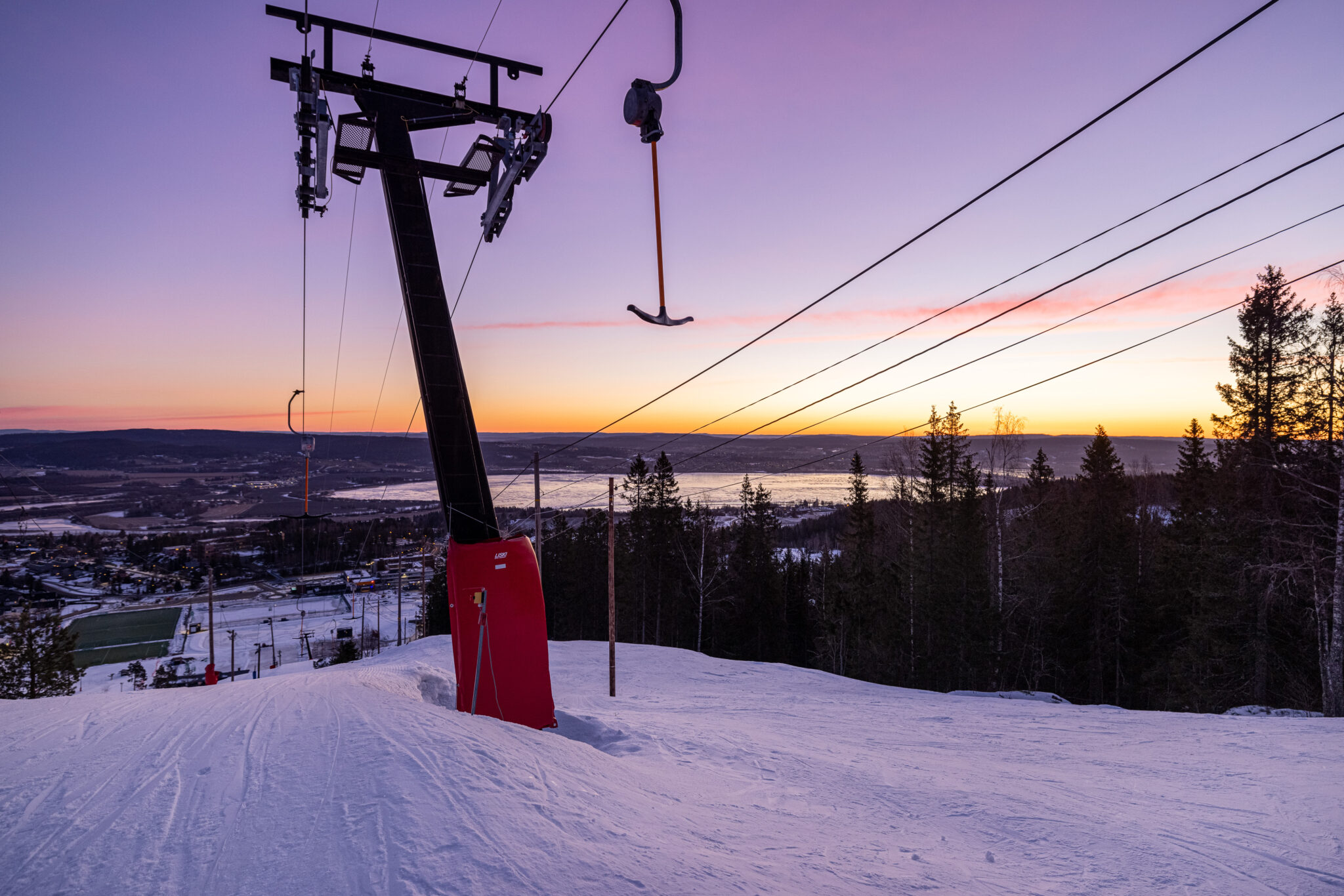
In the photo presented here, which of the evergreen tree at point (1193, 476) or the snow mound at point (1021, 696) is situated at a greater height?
the evergreen tree at point (1193, 476)

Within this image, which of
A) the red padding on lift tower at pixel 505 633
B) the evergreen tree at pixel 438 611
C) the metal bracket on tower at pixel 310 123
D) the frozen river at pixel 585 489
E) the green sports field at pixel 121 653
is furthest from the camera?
the green sports field at pixel 121 653

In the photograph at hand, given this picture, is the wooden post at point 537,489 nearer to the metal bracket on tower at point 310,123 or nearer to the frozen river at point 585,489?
the frozen river at point 585,489

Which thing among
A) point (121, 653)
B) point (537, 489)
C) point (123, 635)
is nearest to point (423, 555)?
point (537, 489)

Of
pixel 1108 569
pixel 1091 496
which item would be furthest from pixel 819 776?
pixel 1091 496

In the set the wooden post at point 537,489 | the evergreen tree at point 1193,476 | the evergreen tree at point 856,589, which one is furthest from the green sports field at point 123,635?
the evergreen tree at point 1193,476

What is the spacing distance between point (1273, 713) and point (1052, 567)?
50.7 ft

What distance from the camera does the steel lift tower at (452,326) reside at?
10.1 m

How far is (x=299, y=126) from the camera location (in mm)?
7680

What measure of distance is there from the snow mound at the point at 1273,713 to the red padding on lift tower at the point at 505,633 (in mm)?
14176

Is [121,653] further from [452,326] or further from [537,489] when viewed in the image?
[452,326]

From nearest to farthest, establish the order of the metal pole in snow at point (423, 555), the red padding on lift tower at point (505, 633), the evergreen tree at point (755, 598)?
the red padding on lift tower at point (505, 633)
the metal pole in snow at point (423, 555)
the evergreen tree at point (755, 598)

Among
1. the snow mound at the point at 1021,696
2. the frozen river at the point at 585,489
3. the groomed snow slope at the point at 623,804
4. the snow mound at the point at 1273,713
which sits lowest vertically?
the snow mound at the point at 1021,696

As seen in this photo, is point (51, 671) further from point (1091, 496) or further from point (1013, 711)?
point (1091, 496)

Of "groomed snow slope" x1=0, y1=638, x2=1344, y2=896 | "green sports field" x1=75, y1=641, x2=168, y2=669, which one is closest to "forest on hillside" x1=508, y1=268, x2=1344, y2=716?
"groomed snow slope" x1=0, y1=638, x2=1344, y2=896
